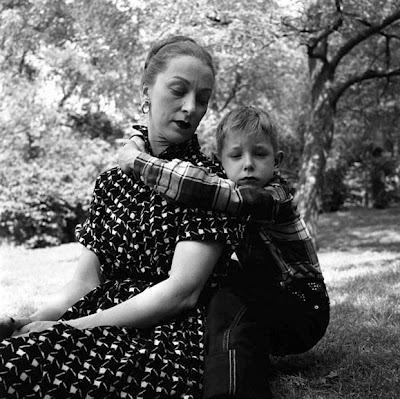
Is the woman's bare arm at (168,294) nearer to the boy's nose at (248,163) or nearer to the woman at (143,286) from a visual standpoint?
the woman at (143,286)

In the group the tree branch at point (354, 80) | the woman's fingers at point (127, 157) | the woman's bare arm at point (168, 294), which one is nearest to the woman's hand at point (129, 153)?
the woman's fingers at point (127, 157)

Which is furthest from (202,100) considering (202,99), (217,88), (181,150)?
(217,88)

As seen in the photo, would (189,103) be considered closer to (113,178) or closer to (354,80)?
(113,178)

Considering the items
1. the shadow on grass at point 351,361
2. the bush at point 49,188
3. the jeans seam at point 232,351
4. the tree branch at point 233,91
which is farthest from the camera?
the bush at point 49,188

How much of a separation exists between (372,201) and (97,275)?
2043 centimetres

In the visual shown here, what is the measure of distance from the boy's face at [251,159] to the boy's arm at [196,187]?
36cm

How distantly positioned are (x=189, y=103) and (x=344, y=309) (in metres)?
2.86

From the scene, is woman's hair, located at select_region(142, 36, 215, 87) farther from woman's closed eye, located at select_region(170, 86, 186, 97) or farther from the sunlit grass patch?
the sunlit grass patch

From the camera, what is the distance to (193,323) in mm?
2098

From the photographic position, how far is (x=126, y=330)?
198cm

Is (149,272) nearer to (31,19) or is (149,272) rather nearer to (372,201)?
(31,19)

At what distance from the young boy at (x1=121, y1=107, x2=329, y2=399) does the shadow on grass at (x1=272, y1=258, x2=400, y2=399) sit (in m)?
0.19

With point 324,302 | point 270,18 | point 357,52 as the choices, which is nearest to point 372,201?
point 357,52

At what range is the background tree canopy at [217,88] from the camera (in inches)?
328
